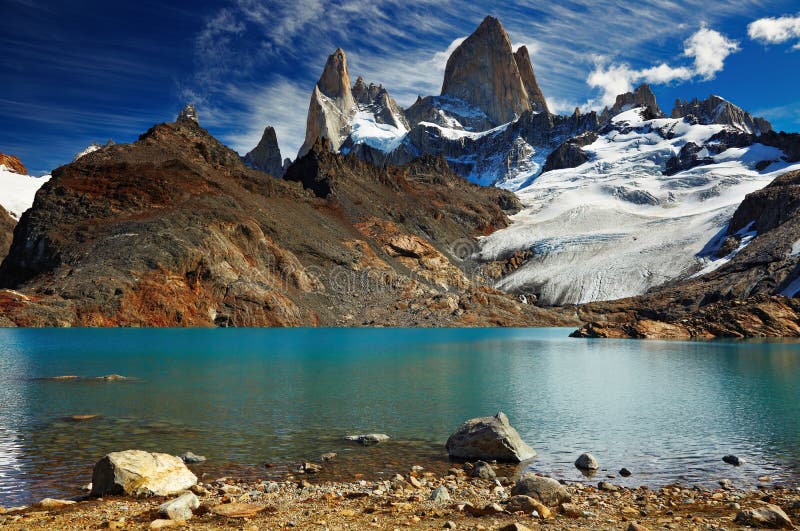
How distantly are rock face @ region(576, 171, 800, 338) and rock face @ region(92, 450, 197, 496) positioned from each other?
102602mm

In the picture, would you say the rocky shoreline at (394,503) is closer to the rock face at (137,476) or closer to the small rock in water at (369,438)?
the rock face at (137,476)

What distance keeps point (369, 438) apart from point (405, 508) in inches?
304

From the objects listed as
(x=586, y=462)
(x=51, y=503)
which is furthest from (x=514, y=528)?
(x=51, y=503)

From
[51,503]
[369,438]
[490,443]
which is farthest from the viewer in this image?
[369,438]

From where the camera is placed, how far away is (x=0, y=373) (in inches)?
1480

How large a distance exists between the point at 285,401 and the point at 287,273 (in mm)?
101134

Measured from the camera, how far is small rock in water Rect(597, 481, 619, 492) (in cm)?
1509

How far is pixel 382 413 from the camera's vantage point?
2656cm

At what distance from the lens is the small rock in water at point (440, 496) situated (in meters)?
13.7

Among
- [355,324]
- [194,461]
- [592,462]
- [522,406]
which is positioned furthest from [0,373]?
[355,324]

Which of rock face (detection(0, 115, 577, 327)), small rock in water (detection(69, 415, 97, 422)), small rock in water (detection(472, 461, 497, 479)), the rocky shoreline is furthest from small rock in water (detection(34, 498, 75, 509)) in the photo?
rock face (detection(0, 115, 577, 327))

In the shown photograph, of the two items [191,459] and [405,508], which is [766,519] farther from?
[191,459]

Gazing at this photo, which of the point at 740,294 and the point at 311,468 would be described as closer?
the point at 311,468

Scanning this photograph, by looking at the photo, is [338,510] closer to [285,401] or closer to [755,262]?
[285,401]
